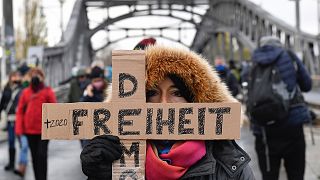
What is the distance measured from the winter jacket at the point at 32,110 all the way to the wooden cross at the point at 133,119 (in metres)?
4.74

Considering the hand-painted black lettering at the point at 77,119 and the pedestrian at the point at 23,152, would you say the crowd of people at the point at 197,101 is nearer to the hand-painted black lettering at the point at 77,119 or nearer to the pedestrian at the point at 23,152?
the pedestrian at the point at 23,152

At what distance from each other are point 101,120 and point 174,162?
0.35 meters

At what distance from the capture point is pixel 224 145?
2.74m

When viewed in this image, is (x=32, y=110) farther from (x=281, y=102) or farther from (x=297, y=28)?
(x=297, y=28)

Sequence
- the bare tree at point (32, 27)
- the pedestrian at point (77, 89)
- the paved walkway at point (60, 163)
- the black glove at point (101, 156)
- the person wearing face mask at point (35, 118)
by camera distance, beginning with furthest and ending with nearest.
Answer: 1. the bare tree at point (32, 27)
2. the pedestrian at point (77, 89)
3. the paved walkway at point (60, 163)
4. the person wearing face mask at point (35, 118)
5. the black glove at point (101, 156)

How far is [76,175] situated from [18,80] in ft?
6.35

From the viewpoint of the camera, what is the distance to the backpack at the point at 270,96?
17.1 ft

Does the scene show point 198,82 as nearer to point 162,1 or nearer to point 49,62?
point 49,62

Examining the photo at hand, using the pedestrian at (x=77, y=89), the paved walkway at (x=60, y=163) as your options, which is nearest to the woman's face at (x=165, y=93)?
the paved walkway at (x=60, y=163)

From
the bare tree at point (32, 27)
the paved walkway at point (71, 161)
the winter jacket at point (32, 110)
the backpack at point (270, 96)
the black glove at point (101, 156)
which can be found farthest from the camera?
the bare tree at point (32, 27)

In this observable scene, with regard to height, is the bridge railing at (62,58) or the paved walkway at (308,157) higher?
the bridge railing at (62,58)

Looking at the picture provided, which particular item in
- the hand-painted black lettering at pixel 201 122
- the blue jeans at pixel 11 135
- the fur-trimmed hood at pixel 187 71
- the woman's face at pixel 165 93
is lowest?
the blue jeans at pixel 11 135

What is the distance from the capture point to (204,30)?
190 feet

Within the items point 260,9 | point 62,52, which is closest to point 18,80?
point 62,52
